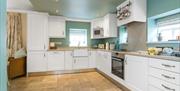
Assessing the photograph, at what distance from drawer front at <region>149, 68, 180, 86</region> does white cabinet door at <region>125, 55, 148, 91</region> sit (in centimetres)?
17

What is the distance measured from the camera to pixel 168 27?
8.64ft

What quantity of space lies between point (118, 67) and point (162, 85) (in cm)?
131

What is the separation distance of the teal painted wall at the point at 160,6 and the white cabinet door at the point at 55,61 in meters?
2.99

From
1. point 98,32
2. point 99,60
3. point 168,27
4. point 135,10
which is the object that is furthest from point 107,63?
point 168,27

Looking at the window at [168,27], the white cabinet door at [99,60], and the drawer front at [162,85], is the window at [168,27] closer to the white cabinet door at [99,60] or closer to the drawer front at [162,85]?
the drawer front at [162,85]

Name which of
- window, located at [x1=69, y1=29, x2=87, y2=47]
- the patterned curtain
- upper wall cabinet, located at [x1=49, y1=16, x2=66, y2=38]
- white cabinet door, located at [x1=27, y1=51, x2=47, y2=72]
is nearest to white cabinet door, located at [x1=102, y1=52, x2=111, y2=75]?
window, located at [x1=69, y1=29, x2=87, y2=47]

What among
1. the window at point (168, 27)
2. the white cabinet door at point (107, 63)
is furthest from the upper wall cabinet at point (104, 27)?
the window at point (168, 27)

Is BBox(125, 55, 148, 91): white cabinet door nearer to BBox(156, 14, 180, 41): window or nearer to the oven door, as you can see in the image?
the oven door

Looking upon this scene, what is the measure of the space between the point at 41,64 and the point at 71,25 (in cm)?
195

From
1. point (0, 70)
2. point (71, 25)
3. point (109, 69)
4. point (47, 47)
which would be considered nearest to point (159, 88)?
point (109, 69)

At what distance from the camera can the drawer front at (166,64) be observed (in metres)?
1.73

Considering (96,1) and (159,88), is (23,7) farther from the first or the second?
(159,88)

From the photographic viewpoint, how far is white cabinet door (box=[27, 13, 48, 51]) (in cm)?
411

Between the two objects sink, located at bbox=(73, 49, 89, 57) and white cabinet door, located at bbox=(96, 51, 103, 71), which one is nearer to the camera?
white cabinet door, located at bbox=(96, 51, 103, 71)
